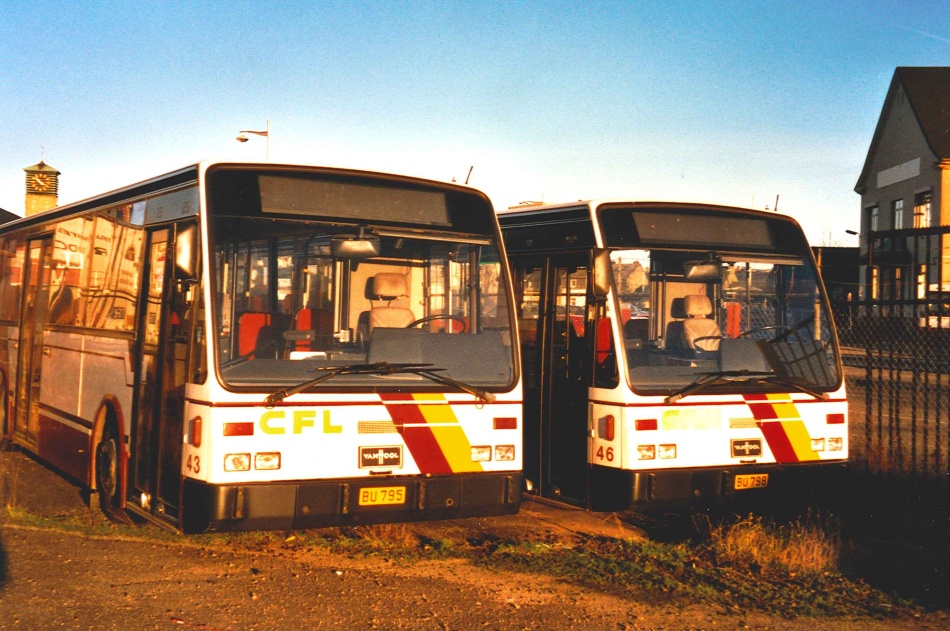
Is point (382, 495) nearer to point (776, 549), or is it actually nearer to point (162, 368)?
point (162, 368)

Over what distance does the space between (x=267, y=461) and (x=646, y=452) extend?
2987 millimetres

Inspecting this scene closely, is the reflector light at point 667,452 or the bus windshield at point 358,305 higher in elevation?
the bus windshield at point 358,305

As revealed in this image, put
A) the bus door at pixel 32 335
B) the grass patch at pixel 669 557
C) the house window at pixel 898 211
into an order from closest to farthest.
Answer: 1. the grass patch at pixel 669 557
2. the bus door at pixel 32 335
3. the house window at pixel 898 211

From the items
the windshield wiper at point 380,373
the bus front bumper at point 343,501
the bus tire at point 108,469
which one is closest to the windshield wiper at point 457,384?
the windshield wiper at point 380,373

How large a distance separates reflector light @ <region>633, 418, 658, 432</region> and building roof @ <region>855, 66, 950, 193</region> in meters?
35.2

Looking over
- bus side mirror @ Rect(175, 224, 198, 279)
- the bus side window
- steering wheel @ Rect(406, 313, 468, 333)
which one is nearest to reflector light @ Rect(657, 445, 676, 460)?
the bus side window

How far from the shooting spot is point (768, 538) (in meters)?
8.58

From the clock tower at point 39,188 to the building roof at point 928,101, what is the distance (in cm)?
3864

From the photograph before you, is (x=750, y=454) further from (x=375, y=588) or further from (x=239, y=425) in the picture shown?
(x=239, y=425)

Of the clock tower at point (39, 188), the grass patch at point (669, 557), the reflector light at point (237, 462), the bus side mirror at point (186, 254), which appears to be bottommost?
the grass patch at point (669, 557)

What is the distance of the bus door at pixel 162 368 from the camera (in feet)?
25.5

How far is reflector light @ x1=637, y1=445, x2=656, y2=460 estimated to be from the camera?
868 centimetres

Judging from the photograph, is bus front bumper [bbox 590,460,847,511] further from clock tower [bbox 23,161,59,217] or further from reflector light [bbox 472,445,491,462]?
clock tower [bbox 23,161,59,217]

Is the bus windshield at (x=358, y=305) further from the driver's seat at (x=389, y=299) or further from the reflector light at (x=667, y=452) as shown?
the reflector light at (x=667, y=452)
